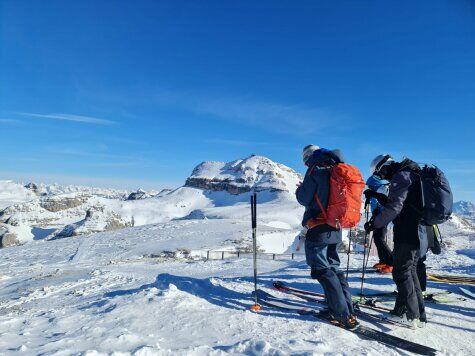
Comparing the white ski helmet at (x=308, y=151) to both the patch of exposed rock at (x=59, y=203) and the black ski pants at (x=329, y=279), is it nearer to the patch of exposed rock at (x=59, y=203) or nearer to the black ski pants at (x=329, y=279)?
the black ski pants at (x=329, y=279)

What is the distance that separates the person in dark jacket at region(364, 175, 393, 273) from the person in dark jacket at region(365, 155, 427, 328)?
2.63 feet

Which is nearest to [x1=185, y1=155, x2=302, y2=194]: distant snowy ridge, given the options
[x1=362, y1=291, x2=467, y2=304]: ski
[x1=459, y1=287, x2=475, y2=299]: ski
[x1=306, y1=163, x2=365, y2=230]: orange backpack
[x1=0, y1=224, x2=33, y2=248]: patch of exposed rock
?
[x1=0, y1=224, x2=33, y2=248]: patch of exposed rock

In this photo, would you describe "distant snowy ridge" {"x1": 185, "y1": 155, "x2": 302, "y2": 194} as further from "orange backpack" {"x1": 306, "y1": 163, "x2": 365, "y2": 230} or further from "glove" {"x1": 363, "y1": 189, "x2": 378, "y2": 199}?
"orange backpack" {"x1": 306, "y1": 163, "x2": 365, "y2": 230}

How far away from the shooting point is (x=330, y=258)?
17.9ft

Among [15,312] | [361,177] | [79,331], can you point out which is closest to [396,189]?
[361,177]

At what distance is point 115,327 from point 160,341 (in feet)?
2.76

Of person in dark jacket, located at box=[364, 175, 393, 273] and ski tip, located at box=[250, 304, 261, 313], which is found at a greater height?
person in dark jacket, located at box=[364, 175, 393, 273]

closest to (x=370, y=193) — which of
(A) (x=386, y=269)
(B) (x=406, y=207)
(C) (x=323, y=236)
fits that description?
(B) (x=406, y=207)

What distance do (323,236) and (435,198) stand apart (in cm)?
166

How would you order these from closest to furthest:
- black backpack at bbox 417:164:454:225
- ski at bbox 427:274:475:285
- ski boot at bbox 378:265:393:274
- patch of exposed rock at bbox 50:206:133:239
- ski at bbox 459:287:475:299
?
black backpack at bbox 417:164:454:225
ski at bbox 459:287:475:299
ski at bbox 427:274:475:285
ski boot at bbox 378:265:393:274
patch of exposed rock at bbox 50:206:133:239

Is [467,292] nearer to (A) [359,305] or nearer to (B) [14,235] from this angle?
(A) [359,305]

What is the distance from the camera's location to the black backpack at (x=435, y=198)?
206 inches

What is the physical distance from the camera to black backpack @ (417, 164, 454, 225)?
523 centimetres

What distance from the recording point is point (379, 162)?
5.77 m
